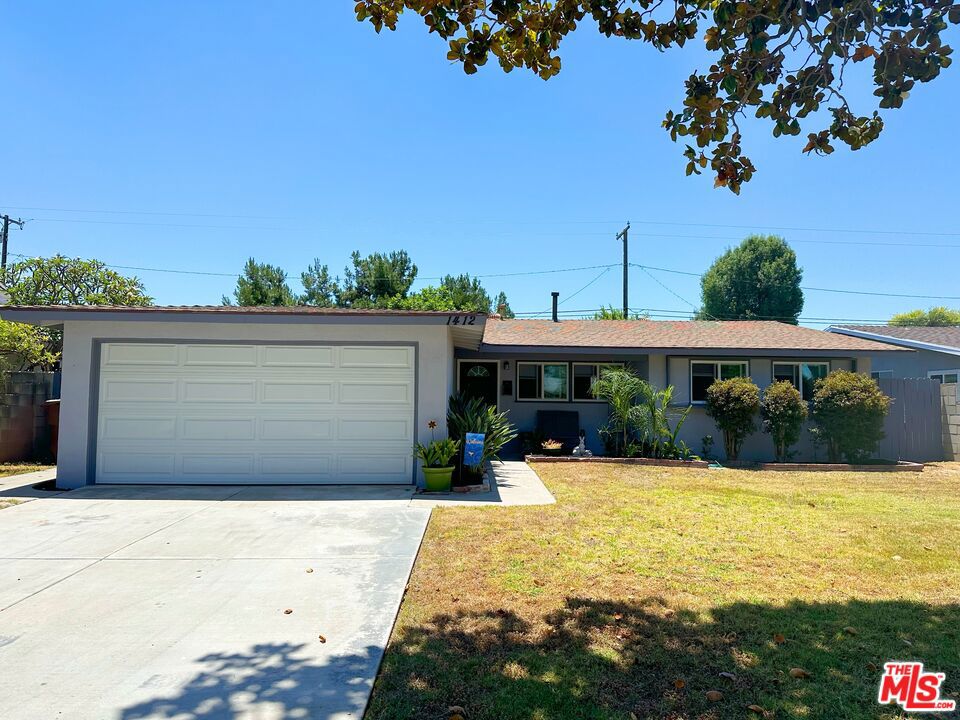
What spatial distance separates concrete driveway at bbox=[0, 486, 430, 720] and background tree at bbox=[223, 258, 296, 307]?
25.3m

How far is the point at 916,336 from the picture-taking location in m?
17.3

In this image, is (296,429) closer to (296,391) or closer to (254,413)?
(296,391)

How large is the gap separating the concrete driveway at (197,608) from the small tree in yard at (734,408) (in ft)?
26.4

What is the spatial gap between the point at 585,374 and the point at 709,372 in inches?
118

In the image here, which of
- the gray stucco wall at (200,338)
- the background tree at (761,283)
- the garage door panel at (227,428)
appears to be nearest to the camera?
the gray stucco wall at (200,338)

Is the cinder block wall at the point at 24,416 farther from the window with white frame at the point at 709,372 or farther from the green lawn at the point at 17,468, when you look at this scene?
the window with white frame at the point at 709,372

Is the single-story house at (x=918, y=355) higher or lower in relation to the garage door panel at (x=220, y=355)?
higher

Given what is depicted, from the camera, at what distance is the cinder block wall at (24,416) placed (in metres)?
11.5

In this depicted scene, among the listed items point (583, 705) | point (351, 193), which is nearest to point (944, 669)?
point (583, 705)

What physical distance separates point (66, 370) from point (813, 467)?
1427 centimetres

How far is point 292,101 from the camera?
11383 millimetres

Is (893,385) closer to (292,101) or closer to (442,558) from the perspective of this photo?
(442,558)

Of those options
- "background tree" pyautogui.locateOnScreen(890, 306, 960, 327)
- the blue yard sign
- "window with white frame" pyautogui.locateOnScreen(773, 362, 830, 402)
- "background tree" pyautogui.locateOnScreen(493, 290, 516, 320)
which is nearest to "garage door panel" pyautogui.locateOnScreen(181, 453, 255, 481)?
the blue yard sign

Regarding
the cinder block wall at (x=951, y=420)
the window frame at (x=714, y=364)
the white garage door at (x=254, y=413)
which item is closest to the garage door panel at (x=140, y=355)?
the white garage door at (x=254, y=413)
